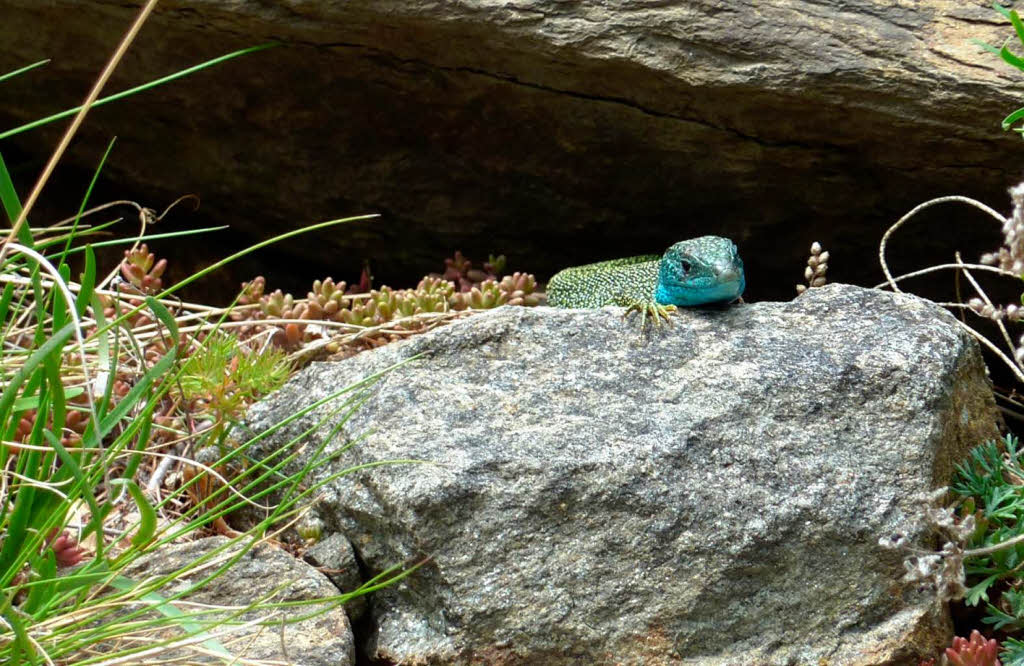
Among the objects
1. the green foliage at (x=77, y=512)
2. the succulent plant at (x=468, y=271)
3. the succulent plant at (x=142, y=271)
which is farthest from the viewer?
the succulent plant at (x=468, y=271)

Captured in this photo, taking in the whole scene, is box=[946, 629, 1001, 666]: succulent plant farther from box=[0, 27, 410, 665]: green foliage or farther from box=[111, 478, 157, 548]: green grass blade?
box=[111, 478, 157, 548]: green grass blade

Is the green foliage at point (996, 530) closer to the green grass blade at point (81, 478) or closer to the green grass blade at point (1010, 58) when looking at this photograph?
the green grass blade at point (1010, 58)

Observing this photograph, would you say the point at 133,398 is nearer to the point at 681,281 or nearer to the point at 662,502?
the point at 662,502

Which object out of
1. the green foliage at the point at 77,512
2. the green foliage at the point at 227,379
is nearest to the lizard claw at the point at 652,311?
the green foliage at the point at 77,512

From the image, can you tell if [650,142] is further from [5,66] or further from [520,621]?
[5,66]

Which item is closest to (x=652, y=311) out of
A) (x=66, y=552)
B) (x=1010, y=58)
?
(x=1010, y=58)

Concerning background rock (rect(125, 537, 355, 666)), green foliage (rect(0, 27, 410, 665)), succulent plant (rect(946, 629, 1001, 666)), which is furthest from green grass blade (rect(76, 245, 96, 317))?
Result: succulent plant (rect(946, 629, 1001, 666))
